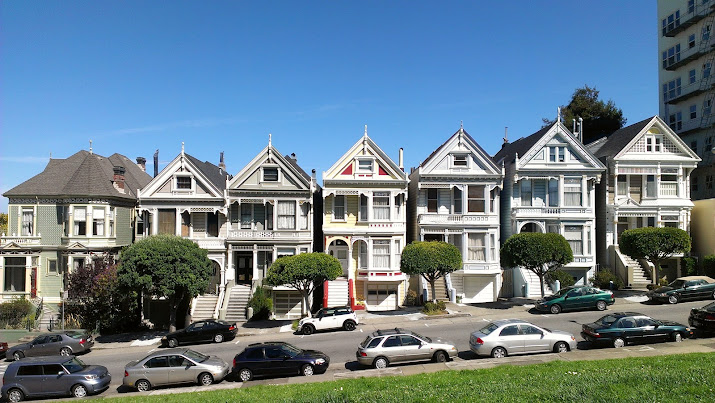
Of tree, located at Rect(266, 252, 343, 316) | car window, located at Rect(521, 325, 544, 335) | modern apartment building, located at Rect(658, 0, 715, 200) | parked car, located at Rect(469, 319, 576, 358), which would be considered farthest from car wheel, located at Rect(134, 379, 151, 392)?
modern apartment building, located at Rect(658, 0, 715, 200)

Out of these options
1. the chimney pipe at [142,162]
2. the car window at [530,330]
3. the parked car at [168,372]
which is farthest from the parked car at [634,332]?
the chimney pipe at [142,162]

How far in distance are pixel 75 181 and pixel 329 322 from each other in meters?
22.6

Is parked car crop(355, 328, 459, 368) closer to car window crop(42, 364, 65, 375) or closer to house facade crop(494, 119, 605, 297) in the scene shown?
car window crop(42, 364, 65, 375)

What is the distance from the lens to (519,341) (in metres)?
20.0

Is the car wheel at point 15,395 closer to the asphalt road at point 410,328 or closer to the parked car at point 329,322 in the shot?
the asphalt road at point 410,328

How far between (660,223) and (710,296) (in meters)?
8.83

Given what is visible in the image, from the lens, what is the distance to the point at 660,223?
37250 mm

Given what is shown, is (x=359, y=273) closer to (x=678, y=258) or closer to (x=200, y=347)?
(x=200, y=347)

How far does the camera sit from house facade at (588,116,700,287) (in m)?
37.4

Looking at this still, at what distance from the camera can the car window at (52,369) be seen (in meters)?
19.5

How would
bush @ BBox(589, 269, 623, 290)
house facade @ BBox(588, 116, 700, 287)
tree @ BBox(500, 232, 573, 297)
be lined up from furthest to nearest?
1. house facade @ BBox(588, 116, 700, 287)
2. bush @ BBox(589, 269, 623, 290)
3. tree @ BBox(500, 232, 573, 297)

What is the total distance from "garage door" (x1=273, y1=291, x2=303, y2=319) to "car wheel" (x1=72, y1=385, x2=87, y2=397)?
55.3 ft

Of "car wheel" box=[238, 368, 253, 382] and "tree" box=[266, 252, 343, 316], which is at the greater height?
"tree" box=[266, 252, 343, 316]

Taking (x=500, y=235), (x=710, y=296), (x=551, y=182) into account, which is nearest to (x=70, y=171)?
(x=500, y=235)
